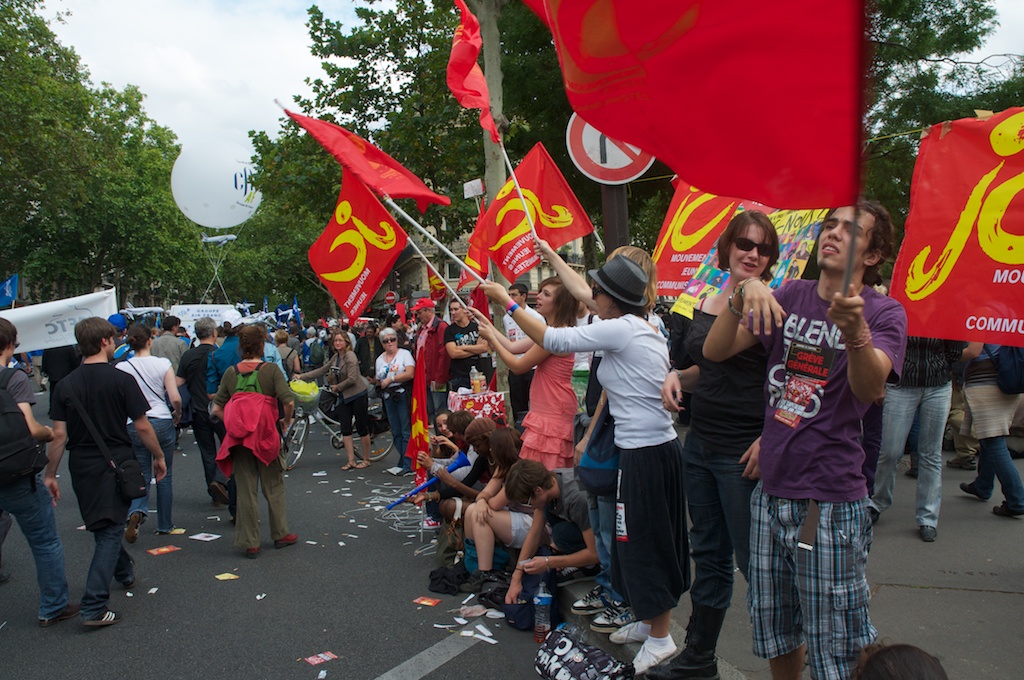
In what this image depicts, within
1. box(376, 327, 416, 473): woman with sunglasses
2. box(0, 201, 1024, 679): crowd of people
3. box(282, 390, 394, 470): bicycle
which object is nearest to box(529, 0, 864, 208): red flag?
box(0, 201, 1024, 679): crowd of people

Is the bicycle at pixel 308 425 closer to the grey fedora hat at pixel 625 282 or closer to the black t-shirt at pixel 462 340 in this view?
the black t-shirt at pixel 462 340

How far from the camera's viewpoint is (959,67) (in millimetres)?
11141

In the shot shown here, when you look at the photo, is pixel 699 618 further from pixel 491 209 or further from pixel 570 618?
pixel 491 209

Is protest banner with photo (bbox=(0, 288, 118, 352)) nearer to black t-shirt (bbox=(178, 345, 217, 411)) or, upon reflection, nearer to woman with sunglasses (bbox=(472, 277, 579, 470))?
black t-shirt (bbox=(178, 345, 217, 411))

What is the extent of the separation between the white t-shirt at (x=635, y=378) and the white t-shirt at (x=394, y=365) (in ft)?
19.9

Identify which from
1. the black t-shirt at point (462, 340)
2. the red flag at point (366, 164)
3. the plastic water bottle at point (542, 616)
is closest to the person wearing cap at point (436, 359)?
the black t-shirt at point (462, 340)

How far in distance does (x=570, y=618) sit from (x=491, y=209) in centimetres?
342

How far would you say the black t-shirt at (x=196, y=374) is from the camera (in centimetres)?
778

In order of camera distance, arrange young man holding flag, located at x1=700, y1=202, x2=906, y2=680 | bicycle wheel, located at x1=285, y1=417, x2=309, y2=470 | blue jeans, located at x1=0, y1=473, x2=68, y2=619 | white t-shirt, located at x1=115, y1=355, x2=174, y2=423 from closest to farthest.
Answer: young man holding flag, located at x1=700, y1=202, x2=906, y2=680
blue jeans, located at x1=0, y1=473, x2=68, y2=619
white t-shirt, located at x1=115, y1=355, x2=174, y2=423
bicycle wheel, located at x1=285, y1=417, x2=309, y2=470

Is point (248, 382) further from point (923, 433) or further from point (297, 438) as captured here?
point (923, 433)

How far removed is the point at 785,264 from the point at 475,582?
9.54 feet

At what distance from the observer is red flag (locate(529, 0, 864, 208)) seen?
150 centimetres

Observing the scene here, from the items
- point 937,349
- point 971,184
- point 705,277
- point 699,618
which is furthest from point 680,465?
point 937,349

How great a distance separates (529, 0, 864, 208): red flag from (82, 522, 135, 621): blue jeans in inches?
170
